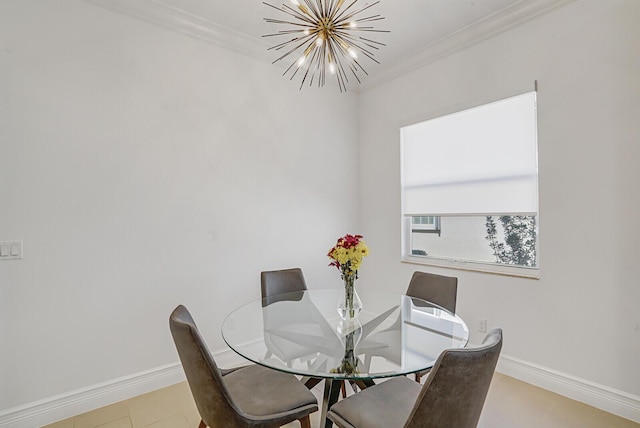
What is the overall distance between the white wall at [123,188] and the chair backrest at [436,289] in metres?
1.34

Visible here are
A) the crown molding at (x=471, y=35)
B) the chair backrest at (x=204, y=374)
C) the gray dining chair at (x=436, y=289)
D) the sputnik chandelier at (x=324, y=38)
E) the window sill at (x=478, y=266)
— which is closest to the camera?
the chair backrest at (x=204, y=374)

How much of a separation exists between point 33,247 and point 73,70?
1.21 metres

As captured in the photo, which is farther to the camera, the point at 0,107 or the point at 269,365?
the point at 0,107

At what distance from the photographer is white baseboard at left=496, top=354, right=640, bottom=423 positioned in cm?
205

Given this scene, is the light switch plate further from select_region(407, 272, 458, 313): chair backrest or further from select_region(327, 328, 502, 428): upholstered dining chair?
select_region(407, 272, 458, 313): chair backrest

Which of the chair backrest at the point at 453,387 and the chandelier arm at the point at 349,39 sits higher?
the chandelier arm at the point at 349,39

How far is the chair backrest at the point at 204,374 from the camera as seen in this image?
4.16 ft

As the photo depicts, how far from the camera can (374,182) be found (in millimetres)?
3840

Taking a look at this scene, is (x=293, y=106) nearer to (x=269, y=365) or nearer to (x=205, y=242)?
(x=205, y=242)

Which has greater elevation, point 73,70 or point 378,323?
point 73,70

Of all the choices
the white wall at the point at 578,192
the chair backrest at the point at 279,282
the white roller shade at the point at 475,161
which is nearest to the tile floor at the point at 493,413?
the white wall at the point at 578,192

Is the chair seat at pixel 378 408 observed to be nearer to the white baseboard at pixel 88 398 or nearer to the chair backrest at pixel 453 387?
the chair backrest at pixel 453 387

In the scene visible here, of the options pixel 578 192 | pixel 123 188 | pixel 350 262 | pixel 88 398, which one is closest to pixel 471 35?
pixel 578 192

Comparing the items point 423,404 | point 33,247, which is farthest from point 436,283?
point 33,247
